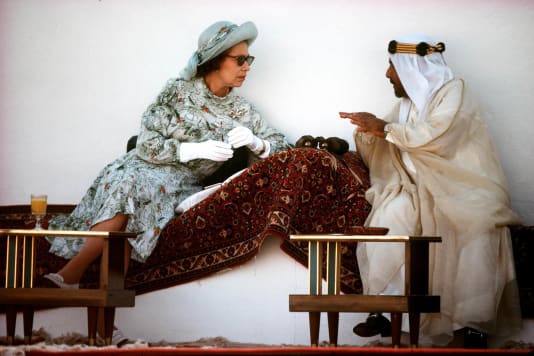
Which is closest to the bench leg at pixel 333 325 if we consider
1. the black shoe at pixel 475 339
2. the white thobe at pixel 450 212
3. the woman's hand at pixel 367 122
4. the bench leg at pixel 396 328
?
the bench leg at pixel 396 328

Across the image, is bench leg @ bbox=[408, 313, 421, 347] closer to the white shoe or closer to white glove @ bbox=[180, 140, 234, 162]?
white glove @ bbox=[180, 140, 234, 162]

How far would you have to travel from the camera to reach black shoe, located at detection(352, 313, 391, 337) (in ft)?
21.4

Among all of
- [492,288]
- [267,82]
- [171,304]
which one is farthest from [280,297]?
[267,82]

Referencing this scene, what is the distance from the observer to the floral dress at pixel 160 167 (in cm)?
696

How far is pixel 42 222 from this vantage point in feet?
23.9

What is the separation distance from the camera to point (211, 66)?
752 centimetres

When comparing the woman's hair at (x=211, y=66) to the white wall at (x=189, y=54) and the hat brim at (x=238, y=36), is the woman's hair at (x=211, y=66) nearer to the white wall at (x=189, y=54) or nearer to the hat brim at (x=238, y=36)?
the hat brim at (x=238, y=36)

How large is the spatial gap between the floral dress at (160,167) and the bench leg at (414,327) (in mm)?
1505

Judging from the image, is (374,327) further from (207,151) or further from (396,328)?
(207,151)

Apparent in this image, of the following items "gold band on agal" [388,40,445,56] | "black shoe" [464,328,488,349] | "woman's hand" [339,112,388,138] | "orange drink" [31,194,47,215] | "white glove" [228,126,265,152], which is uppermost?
"gold band on agal" [388,40,445,56]

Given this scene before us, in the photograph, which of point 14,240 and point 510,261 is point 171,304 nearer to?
point 14,240

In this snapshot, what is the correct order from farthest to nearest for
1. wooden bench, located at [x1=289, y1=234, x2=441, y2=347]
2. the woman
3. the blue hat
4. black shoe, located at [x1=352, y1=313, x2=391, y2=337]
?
the blue hat, the woman, black shoe, located at [x1=352, y1=313, x2=391, y2=337], wooden bench, located at [x1=289, y1=234, x2=441, y2=347]

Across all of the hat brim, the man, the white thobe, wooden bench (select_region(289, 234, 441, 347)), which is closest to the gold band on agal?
the man

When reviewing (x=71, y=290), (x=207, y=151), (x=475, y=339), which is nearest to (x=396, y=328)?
(x=475, y=339)
